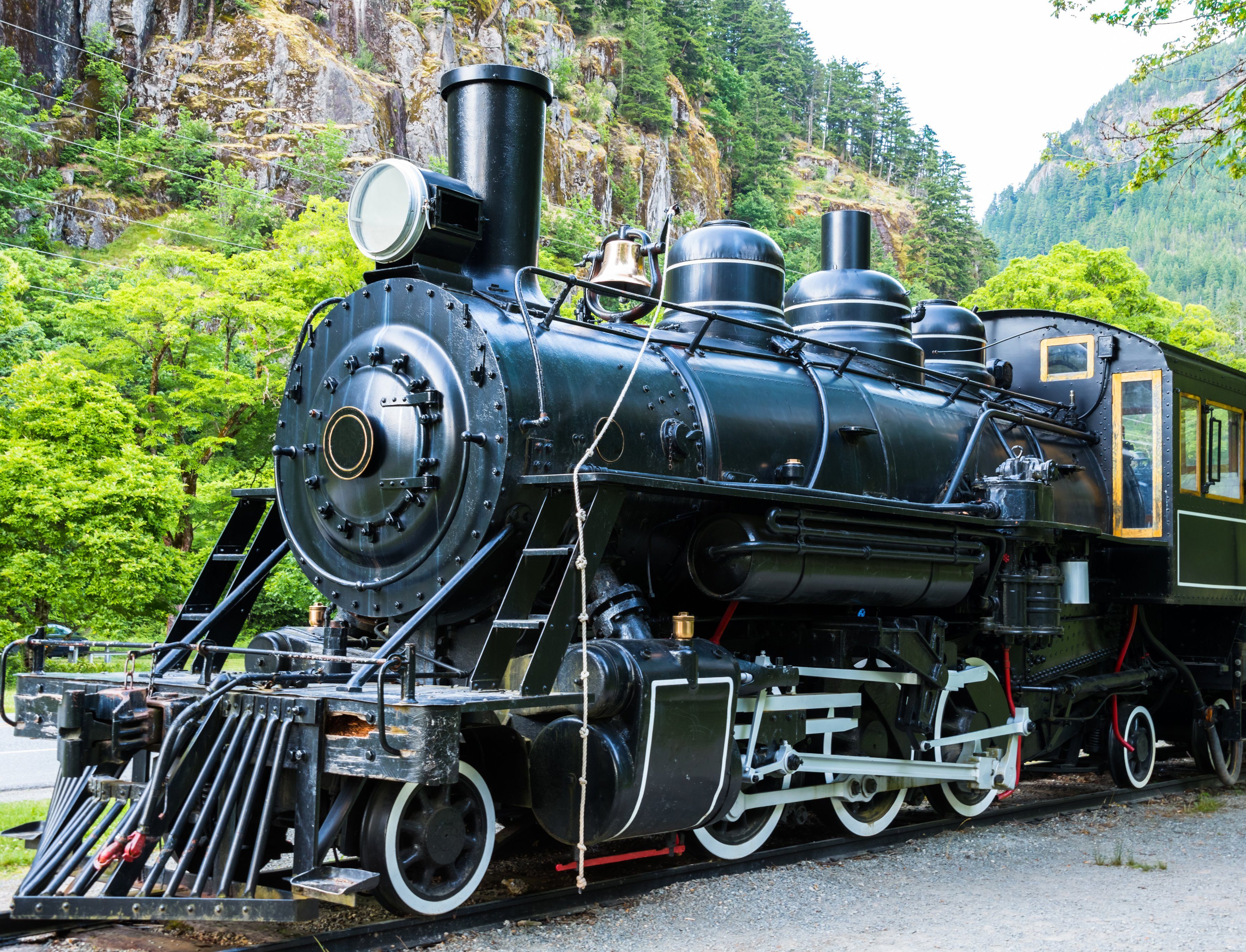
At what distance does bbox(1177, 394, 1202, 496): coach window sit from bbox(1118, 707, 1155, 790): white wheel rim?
194 cm

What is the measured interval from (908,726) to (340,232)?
625 inches

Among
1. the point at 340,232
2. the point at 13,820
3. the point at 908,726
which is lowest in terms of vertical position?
the point at 13,820

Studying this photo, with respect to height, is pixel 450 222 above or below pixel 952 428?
above

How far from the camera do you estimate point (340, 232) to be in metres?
19.8

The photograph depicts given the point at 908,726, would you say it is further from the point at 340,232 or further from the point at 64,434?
the point at 340,232

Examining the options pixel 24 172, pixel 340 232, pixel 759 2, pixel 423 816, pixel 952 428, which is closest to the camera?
pixel 423 816

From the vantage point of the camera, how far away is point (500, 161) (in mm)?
5957

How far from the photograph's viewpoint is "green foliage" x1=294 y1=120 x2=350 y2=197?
37594 millimetres

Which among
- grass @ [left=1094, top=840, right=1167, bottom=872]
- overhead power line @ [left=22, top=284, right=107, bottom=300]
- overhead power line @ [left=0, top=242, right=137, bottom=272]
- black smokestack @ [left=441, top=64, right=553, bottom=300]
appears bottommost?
grass @ [left=1094, top=840, right=1167, bottom=872]

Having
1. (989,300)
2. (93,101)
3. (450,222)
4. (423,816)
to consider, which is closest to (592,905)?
(423,816)

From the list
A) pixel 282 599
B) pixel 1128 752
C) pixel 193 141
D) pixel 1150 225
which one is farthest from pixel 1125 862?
pixel 1150 225

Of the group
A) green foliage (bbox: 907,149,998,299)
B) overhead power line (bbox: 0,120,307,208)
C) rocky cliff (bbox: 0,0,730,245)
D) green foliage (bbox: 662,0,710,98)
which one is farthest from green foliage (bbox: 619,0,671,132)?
overhead power line (bbox: 0,120,307,208)

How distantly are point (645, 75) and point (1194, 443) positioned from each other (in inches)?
2060

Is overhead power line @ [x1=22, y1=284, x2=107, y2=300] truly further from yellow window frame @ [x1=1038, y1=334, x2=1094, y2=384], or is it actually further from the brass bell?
the brass bell
